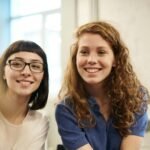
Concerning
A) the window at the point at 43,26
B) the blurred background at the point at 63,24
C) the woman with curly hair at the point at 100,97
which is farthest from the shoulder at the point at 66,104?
the window at the point at 43,26

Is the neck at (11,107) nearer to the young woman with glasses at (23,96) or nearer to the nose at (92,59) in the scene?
the young woman with glasses at (23,96)

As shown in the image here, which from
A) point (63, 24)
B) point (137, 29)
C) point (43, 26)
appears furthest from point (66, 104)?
point (43, 26)

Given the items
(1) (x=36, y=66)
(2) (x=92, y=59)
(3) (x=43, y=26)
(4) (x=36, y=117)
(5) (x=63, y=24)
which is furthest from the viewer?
(3) (x=43, y=26)

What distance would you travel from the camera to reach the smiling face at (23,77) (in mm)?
1363

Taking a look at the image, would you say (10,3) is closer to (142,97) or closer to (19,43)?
(19,43)

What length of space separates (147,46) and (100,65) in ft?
3.84

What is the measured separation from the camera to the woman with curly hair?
4.31 ft

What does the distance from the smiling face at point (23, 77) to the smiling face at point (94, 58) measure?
21cm

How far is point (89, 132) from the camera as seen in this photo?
1.37 m

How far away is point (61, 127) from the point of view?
1373 mm

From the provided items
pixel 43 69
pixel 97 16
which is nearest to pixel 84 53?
pixel 43 69

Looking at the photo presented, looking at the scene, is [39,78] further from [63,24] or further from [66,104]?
[63,24]

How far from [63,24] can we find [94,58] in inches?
66.7

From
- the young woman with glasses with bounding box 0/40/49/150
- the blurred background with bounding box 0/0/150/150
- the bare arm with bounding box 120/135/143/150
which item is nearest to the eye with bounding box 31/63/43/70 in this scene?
the young woman with glasses with bounding box 0/40/49/150
